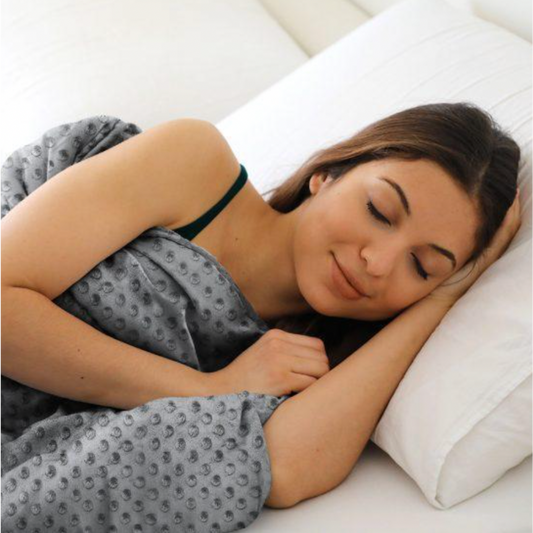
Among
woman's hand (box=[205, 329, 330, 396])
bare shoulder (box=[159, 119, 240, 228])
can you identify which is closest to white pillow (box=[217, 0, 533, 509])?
woman's hand (box=[205, 329, 330, 396])

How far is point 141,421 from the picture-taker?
34.5 inches

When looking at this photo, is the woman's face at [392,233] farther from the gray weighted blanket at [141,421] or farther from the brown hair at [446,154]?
the gray weighted blanket at [141,421]

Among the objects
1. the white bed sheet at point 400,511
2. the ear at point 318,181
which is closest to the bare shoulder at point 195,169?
the ear at point 318,181

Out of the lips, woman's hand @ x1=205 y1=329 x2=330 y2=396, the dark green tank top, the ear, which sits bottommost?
woman's hand @ x1=205 y1=329 x2=330 y2=396

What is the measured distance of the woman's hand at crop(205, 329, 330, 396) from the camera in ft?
3.29

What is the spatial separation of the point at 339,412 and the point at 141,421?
0.24 m

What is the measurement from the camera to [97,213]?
976 mm

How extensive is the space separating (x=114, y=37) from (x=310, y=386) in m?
0.98

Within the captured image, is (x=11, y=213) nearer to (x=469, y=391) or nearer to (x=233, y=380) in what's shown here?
(x=233, y=380)

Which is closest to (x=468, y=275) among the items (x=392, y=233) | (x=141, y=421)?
(x=392, y=233)

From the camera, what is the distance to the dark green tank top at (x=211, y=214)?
3.59ft

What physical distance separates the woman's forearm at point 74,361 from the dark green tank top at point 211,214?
191 mm

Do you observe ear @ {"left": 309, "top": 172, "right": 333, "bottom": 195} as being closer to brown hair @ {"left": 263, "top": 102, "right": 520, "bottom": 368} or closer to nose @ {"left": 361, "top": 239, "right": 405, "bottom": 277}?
brown hair @ {"left": 263, "top": 102, "right": 520, "bottom": 368}

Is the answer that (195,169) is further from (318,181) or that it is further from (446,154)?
(446,154)
